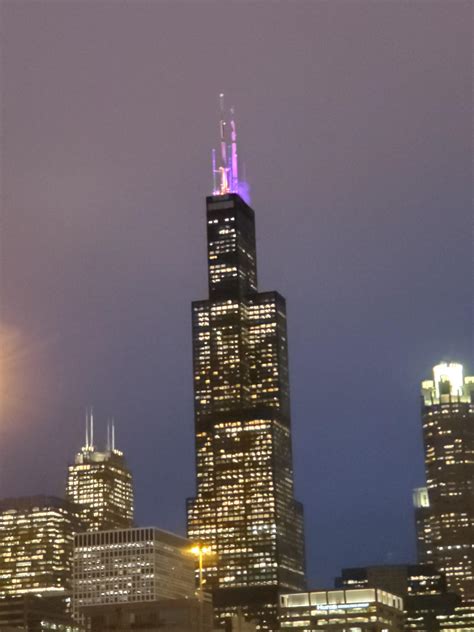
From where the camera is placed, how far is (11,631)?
389 feet

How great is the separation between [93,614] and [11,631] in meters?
12.7

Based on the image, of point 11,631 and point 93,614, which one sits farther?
point 11,631

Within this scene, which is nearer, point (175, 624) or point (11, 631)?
point (175, 624)

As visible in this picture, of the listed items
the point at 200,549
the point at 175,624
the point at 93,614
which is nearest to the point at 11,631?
the point at 93,614

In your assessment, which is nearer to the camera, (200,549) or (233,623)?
(200,549)

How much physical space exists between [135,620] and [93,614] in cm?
569

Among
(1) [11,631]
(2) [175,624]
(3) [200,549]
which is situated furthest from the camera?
(1) [11,631]

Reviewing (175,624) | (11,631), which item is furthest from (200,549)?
(11,631)

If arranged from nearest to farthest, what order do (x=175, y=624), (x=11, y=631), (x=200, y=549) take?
1. (x=200, y=549)
2. (x=175, y=624)
3. (x=11, y=631)

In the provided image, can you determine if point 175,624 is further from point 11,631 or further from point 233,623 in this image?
point 11,631

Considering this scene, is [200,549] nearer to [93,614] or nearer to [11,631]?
[93,614]

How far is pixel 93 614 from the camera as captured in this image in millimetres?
109938

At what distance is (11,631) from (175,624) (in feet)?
71.3

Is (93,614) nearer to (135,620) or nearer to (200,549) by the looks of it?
(135,620)
